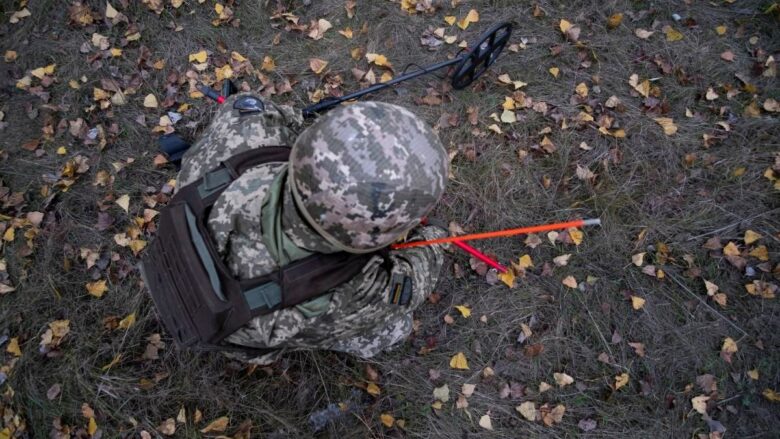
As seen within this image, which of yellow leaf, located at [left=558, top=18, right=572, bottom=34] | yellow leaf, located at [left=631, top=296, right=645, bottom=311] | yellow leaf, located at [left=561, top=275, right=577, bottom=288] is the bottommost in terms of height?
yellow leaf, located at [left=631, top=296, right=645, bottom=311]

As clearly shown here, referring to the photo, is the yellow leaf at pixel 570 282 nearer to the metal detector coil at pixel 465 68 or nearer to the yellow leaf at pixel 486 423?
the yellow leaf at pixel 486 423

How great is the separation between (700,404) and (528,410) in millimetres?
1217

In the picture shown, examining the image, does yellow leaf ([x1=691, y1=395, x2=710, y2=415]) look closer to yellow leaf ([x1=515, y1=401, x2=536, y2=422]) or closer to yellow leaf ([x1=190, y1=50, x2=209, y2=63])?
yellow leaf ([x1=515, y1=401, x2=536, y2=422])

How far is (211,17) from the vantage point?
14.8 ft

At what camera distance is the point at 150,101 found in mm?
4160

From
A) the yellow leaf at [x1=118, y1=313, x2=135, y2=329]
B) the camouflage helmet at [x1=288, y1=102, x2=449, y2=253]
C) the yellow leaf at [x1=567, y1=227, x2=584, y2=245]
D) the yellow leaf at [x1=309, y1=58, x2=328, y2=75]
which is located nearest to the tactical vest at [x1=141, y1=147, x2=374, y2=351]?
the camouflage helmet at [x1=288, y1=102, x2=449, y2=253]

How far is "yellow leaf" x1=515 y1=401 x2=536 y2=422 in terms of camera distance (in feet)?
11.1

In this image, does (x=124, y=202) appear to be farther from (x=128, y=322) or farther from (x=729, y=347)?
(x=729, y=347)

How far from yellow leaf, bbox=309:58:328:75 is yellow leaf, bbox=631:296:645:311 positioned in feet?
10.6

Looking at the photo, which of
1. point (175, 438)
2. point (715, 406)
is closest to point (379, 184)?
point (175, 438)

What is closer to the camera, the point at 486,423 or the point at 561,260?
the point at 486,423

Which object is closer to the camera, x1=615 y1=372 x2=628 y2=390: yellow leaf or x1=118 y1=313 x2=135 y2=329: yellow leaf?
x1=615 y1=372 x2=628 y2=390: yellow leaf

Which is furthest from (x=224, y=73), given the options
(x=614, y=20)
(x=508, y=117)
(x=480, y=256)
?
(x=614, y=20)

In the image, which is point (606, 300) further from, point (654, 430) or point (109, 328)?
point (109, 328)
